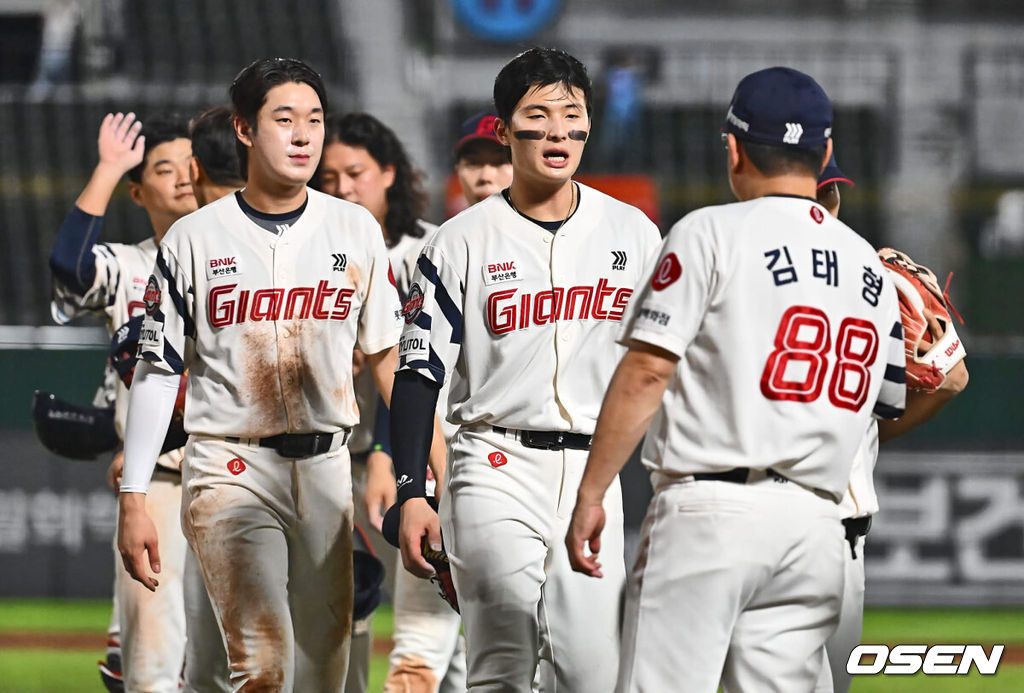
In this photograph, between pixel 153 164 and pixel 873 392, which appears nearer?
pixel 873 392

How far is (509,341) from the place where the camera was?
12.2 ft

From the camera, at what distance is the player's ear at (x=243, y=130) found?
163 inches

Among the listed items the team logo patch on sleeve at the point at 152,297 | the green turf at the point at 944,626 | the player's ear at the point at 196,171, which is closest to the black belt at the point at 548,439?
the team logo patch on sleeve at the point at 152,297

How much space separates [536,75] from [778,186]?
94 centimetres

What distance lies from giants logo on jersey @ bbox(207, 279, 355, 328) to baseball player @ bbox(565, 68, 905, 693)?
4.17ft

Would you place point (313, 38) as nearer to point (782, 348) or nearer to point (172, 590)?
point (172, 590)

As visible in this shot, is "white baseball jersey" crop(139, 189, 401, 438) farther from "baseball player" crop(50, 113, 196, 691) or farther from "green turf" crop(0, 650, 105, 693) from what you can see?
"green turf" crop(0, 650, 105, 693)

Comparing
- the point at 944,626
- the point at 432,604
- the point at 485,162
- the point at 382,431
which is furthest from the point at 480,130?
the point at 944,626

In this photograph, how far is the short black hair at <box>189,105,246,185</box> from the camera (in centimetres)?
471

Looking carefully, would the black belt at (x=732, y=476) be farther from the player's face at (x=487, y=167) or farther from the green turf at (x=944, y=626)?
the green turf at (x=944, y=626)

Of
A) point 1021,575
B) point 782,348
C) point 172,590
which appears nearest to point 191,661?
point 172,590

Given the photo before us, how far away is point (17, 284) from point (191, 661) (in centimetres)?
625

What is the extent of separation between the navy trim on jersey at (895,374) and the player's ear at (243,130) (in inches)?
77.3

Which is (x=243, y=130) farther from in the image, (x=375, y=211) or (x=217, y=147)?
(x=375, y=211)
